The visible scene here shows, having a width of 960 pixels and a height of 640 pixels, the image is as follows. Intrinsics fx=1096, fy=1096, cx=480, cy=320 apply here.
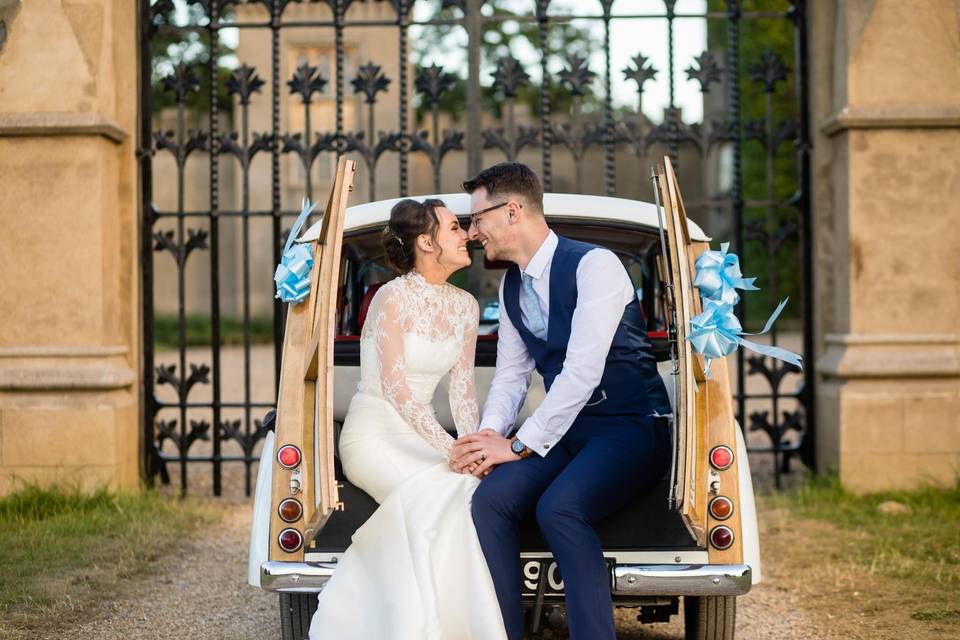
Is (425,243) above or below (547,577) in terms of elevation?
above

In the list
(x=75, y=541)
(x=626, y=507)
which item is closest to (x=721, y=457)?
(x=626, y=507)

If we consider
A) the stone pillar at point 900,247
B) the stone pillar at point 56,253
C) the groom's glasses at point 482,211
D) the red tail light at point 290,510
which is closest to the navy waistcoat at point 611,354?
the groom's glasses at point 482,211

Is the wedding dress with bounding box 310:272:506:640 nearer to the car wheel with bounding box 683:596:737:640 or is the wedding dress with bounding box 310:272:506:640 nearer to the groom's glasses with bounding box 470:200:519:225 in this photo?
the groom's glasses with bounding box 470:200:519:225

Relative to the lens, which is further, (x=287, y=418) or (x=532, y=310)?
(x=532, y=310)

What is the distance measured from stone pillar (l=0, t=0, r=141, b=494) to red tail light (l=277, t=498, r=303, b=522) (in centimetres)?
367

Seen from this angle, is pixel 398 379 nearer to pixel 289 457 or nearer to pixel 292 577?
pixel 289 457

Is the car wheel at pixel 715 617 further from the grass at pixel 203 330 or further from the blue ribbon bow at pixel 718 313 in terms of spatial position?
the grass at pixel 203 330

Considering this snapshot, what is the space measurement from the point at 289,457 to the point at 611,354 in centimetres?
121

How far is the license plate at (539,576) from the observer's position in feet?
12.4

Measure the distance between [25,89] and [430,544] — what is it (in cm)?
499

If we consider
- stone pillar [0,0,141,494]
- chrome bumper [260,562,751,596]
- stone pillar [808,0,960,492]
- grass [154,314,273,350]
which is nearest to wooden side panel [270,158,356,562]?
chrome bumper [260,562,751,596]

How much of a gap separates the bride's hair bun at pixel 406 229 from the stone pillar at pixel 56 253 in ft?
11.7

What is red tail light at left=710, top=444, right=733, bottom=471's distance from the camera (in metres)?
3.78

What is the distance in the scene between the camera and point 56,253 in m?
7.16
